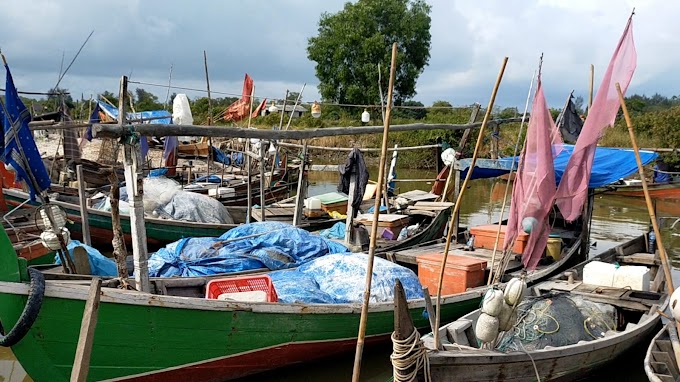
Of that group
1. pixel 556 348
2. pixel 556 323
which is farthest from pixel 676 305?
pixel 556 323

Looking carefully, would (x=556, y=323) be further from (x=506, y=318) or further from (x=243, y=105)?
(x=243, y=105)

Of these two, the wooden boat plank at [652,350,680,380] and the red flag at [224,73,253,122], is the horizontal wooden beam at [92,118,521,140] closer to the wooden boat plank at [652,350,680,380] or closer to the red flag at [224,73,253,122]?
the wooden boat plank at [652,350,680,380]

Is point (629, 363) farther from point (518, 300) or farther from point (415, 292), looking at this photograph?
point (518, 300)

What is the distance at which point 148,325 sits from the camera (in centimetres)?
530

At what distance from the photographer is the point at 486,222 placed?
1758cm

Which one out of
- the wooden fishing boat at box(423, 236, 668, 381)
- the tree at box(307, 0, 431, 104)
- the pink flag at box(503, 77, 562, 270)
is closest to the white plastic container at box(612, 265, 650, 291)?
the wooden fishing boat at box(423, 236, 668, 381)

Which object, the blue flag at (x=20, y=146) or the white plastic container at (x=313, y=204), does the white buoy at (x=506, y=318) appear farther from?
the white plastic container at (x=313, y=204)

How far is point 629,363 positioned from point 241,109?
561 inches

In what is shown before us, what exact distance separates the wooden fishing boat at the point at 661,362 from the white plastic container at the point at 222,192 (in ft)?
39.2

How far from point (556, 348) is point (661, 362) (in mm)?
1035

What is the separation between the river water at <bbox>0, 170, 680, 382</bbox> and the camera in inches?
263

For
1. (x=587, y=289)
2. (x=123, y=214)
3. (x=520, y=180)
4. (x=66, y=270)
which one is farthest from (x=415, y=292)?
(x=123, y=214)

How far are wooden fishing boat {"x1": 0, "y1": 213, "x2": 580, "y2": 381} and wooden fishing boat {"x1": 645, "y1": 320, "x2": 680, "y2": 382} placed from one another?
8.11 feet

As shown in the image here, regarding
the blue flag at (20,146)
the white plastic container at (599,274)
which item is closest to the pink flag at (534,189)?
the white plastic container at (599,274)
